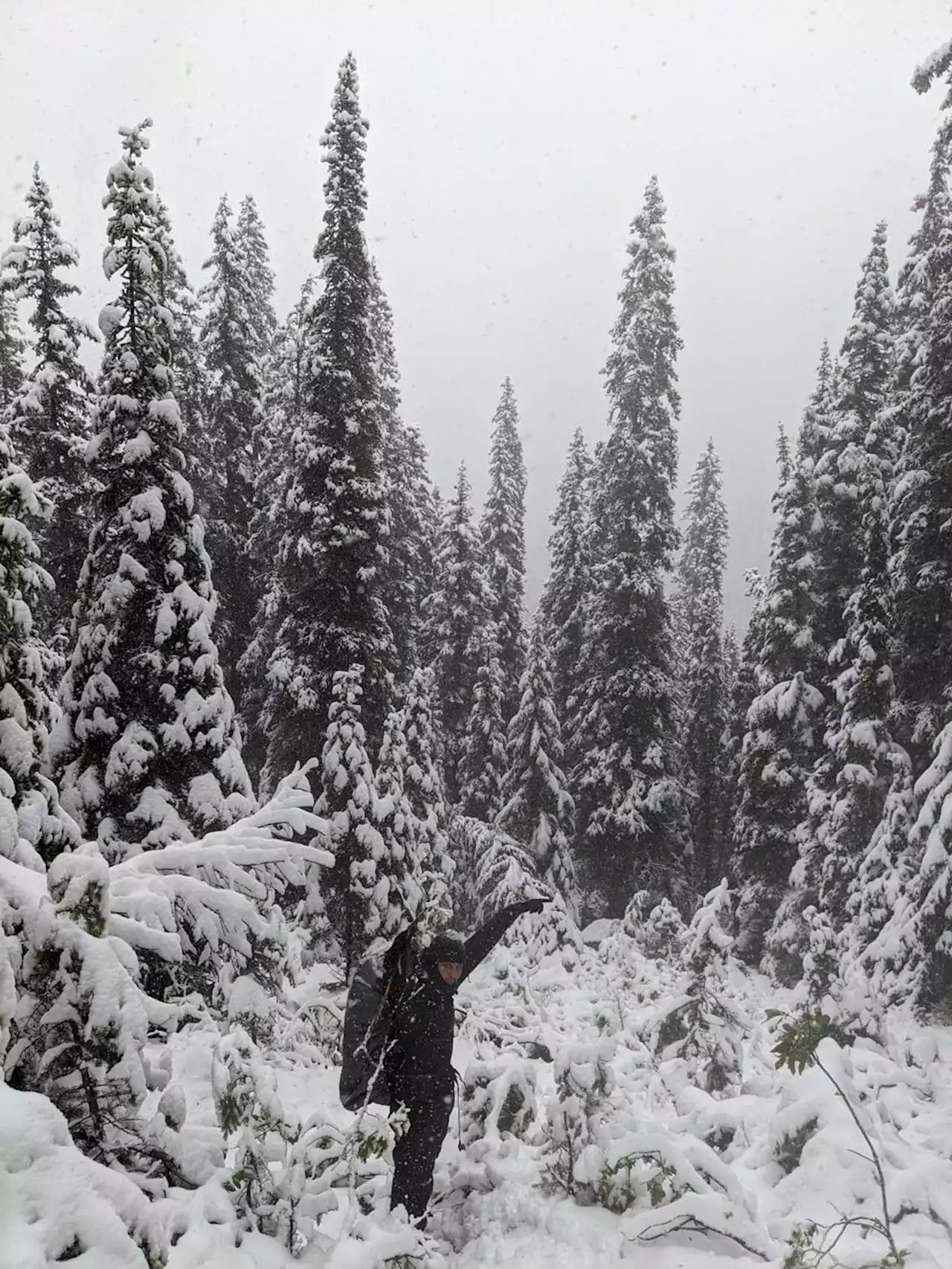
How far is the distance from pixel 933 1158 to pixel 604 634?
20107 millimetres

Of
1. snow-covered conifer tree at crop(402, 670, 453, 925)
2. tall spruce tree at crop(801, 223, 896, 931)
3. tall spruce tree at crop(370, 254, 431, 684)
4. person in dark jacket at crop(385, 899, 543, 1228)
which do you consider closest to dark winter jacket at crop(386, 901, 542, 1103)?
person in dark jacket at crop(385, 899, 543, 1228)

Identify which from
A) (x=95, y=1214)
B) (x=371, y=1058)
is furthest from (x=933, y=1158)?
(x=95, y=1214)

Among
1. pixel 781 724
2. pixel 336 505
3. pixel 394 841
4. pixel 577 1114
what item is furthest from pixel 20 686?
pixel 781 724

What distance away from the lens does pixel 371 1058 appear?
14.9 feet

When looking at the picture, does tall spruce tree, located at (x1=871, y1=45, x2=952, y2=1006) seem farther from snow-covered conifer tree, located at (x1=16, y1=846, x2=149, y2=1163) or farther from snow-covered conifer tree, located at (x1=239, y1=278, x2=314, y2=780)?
snow-covered conifer tree, located at (x1=239, y1=278, x2=314, y2=780)

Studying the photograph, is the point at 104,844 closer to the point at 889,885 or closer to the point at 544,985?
the point at 544,985

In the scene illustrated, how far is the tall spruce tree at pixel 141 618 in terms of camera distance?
9953 millimetres

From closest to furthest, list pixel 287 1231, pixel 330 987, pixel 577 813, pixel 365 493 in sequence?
pixel 287 1231
pixel 330 987
pixel 365 493
pixel 577 813

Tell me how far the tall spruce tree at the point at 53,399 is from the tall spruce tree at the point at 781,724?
1698cm

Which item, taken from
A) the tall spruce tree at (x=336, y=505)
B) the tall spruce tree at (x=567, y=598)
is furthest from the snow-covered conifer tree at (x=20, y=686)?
the tall spruce tree at (x=567, y=598)

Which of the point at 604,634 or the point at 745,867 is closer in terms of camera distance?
the point at 745,867

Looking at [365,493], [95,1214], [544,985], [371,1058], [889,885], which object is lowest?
[544,985]

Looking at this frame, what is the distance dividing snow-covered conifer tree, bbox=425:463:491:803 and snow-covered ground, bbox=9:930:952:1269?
1763 centimetres

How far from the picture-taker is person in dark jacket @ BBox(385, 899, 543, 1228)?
4605 mm
